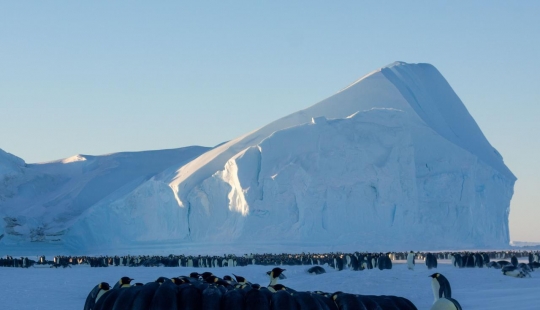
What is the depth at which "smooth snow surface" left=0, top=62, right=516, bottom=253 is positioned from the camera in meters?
44.4

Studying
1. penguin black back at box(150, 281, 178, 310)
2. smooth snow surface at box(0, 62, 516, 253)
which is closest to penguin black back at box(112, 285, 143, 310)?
penguin black back at box(150, 281, 178, 310)

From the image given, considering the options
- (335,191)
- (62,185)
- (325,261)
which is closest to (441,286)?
(325,261)

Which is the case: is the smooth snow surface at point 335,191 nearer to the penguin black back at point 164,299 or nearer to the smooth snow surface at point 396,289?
the smooth snow surface at point 396,289

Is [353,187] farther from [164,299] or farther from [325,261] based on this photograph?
[164,299]

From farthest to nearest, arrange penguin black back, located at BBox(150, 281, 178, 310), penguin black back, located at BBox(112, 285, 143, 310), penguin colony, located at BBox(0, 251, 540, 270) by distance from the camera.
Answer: penguin colony, located at BBox(0, 251, 540, 270)
penguin black back, located at BBox(112, 285, 143, 310)
penguin black back, located at BBox(150, 281, 178, 310)

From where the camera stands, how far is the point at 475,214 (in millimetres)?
47812

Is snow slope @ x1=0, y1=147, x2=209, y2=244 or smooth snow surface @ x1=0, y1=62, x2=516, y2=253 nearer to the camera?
smooth snow surface @ x1=0, y1=62, x2=516, y2=253

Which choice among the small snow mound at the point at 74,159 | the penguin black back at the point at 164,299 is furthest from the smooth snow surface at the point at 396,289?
the small snow mound at the point at 74,159

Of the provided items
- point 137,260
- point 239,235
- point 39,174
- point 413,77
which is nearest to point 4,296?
point 137,260

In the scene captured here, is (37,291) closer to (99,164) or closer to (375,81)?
(375,81)

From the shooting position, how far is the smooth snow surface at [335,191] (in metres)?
44.4

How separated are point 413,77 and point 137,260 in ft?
93.8

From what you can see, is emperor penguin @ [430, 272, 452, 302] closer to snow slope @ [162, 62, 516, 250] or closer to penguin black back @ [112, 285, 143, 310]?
penguin black back @ [112, 285, 143, 310]

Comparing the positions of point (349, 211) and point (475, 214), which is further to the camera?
point (475, 214)
